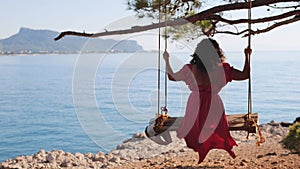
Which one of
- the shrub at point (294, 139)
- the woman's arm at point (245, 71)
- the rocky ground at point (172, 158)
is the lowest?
the rocky ground at point (172, 158)

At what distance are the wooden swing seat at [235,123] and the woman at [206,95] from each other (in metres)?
0.04

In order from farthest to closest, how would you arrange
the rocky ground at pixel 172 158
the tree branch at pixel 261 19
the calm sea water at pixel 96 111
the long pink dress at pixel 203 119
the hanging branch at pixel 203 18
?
the calm sea water at pixel 96 111
the rocky ground at pixel 172 158
the tree branch at pixel 261 19
the hanging branch at pixel 203 18
the long pink dress at pixel 203 119

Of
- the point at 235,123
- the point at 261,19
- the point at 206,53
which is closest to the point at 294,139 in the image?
the point at 261,19

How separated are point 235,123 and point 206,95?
0.84 feet

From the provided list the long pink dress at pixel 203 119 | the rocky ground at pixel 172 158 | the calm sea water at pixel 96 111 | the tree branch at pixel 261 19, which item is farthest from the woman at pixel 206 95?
the calm sea water at pixel 96 111

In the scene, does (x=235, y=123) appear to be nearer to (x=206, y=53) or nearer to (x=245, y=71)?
(x=245, y=71)

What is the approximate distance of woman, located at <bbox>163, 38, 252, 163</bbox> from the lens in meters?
2.84

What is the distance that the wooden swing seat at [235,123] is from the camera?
9.29ft

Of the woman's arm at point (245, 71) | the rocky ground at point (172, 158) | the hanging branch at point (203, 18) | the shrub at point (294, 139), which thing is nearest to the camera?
the woman's arm at point (245, 71)

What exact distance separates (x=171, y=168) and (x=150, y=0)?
154 centimetres

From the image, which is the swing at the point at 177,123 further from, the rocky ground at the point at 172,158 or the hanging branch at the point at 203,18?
the rocky ground at the point at 172,158

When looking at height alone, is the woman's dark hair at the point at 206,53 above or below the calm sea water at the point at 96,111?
above

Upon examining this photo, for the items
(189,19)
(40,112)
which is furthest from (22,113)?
(189,19)

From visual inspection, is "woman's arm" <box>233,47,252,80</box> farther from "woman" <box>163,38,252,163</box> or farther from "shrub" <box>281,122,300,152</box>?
"shrub" <box>281,122,300,152</box>
